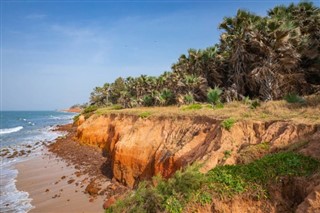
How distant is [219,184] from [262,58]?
18827mm

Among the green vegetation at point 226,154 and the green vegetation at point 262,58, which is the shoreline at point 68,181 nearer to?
the green vegetation at point 226,154

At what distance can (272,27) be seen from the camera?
875 inches

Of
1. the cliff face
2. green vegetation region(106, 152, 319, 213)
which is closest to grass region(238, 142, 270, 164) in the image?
the cliff face

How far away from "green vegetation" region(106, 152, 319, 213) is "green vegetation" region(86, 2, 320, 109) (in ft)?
26.7

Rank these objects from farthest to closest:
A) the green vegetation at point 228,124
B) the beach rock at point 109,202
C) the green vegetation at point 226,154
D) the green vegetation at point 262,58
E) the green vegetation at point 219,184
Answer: the green vegetation at point 262,58
the beach rock at point 109,202
the green vegetation at point 228,124
the green vegetation at point 226,154
the green vegetation at point 219,184

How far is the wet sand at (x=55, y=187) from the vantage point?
14.5 meters

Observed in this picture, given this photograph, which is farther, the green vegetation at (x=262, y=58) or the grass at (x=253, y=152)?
the green vegetation at (x=262, y=58)

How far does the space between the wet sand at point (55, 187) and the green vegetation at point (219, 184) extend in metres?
6.64

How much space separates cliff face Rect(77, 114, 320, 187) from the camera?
10.2 m

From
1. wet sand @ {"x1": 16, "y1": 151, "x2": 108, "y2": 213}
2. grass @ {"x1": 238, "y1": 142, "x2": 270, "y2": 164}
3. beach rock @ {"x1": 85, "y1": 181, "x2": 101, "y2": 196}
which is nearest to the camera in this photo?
grass @ {"x1": 238, "y1": 142, "x2": 270, "y2": 164}

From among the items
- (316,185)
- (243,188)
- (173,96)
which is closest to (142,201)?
(243,188)

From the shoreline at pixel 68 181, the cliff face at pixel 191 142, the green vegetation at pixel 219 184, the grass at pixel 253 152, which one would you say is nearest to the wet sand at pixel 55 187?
the shoreline at pixel 68 181

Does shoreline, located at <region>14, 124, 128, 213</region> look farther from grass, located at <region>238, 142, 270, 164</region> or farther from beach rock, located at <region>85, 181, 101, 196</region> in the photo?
grass, located at <region>238, 142, 270, 164</region>

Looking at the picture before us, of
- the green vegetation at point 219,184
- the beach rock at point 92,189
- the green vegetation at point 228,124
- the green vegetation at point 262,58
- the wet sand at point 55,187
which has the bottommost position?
the wet sand at point 55,187
